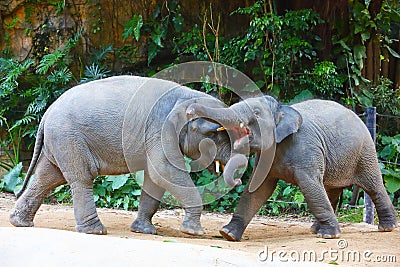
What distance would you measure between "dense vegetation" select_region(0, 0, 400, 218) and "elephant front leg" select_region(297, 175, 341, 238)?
3.91 meters

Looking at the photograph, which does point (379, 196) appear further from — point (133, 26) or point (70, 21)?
point (70, 21)

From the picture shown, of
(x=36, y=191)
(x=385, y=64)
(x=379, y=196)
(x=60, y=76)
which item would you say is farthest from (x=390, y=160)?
(x=36, y=191)

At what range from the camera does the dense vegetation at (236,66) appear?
11.9 m

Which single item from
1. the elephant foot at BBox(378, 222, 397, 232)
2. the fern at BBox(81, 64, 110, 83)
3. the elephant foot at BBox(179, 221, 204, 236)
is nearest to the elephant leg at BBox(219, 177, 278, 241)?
the elephant foot at BBox(179, 221, 204, 236)

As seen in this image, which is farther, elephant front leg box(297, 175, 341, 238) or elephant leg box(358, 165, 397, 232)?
elephant leg box(358, 165, 397, 232)

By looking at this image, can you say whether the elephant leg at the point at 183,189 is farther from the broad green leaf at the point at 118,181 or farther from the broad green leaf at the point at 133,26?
the broad green leaf at the point at 133,26

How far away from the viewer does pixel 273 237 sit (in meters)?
8.09

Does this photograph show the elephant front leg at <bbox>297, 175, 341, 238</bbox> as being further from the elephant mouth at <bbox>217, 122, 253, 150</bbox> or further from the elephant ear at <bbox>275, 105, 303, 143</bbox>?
the elephant mouth at <bbox>217, 122, 253, 150</bbox>

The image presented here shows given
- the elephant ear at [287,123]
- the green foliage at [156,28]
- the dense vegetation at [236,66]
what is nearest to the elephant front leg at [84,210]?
the elephant ear at [287,123]

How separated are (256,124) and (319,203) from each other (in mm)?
1147

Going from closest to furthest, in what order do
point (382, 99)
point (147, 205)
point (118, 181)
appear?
point (147, 205)
point (118, 181)
point (382, 99)

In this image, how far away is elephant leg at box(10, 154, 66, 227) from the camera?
25.6ft

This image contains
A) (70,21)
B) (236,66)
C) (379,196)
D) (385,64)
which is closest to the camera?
(379,196)

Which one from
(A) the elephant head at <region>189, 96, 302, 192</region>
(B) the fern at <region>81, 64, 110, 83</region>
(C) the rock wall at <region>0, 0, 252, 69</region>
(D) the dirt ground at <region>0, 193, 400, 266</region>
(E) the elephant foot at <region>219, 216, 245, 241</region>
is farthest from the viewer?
(C) the rock wall at <region>0, 0, 252, 69</region>
